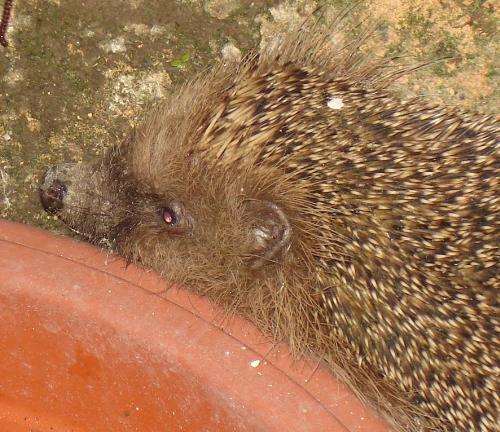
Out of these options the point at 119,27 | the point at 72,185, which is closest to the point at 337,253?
the point at 72,185

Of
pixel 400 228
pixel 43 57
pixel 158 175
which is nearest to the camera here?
pixel 400 228

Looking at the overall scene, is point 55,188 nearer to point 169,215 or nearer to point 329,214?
point 169,215

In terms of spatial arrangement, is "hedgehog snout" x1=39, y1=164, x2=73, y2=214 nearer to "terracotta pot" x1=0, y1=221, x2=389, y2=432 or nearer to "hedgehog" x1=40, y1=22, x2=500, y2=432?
"hedgehog" x1=40, y1=22, x2=500, y2=432

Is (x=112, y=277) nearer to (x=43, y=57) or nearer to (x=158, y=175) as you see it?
(x=158, y=175)

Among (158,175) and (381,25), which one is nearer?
(158,175)

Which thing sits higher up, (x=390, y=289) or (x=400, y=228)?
(x=400, y=228)
